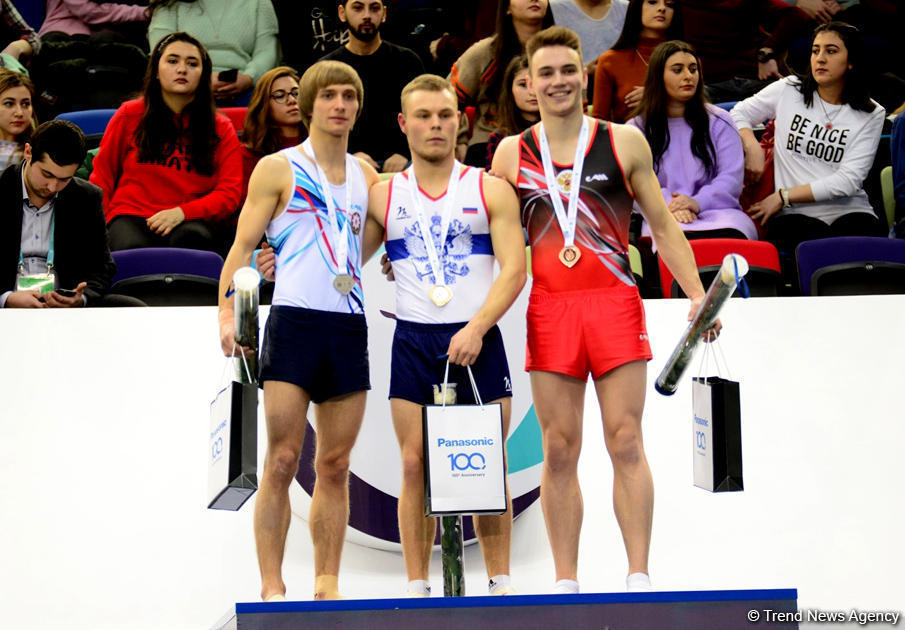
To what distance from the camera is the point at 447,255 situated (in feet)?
12.2

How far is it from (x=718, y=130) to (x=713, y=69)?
1638 millimetres

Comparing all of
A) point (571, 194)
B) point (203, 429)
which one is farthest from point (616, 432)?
point (203, 429)

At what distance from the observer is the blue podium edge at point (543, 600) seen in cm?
302

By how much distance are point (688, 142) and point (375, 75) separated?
5.13 feet

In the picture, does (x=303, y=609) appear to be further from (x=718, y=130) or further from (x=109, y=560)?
(x=718, y=130)

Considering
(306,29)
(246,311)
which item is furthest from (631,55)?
(246,311)

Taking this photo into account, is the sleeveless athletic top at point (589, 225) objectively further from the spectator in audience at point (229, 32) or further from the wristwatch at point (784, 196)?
the spectator in audience at point (229, 32)

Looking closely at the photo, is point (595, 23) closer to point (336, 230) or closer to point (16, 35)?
point (16, 35)

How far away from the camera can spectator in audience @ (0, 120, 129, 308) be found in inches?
192

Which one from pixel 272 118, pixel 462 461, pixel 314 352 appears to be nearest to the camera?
pixel 462 461

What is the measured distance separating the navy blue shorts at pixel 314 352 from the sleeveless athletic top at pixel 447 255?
0.20 metres

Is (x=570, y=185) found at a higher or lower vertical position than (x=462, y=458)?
higher

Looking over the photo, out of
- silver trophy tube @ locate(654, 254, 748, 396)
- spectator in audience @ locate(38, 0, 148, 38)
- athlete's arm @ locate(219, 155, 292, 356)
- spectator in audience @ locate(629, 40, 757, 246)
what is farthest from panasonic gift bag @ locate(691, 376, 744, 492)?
spectator in audience @ locate(38, 0, 148, 38)

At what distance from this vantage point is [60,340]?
445 cm
